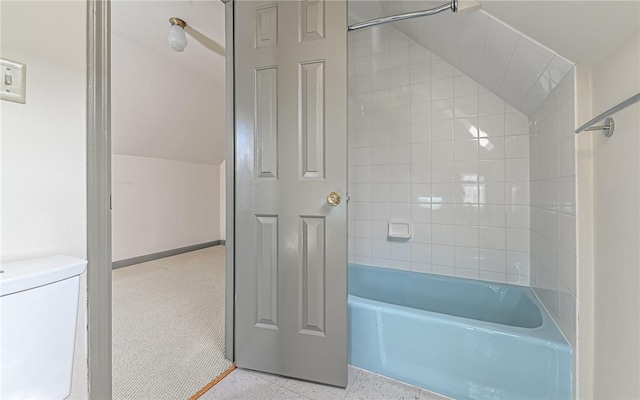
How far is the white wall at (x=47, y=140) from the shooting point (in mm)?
743

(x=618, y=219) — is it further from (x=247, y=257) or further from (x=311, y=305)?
(x=247, y=257)

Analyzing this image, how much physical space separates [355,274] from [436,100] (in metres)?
1.51

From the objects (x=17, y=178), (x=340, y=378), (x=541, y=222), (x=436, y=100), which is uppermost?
(x=436, y=100)

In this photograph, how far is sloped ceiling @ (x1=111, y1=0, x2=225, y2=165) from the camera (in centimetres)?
207

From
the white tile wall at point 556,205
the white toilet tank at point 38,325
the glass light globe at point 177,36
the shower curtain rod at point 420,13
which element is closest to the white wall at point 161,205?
the glass light globe at point 177,36

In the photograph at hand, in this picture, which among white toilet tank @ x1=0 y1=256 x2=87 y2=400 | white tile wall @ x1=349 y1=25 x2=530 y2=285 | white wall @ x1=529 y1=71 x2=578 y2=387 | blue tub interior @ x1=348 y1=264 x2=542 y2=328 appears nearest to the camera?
white toilet tank @ x1=0 y1=256 x2=87 y2=400

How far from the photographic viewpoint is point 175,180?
161 inches

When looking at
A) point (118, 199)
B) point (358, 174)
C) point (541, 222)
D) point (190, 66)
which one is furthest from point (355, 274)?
point (118, 199)

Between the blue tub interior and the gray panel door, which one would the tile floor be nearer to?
the gray panel door

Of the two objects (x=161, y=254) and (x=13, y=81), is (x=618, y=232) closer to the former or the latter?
(x=13, y=81)

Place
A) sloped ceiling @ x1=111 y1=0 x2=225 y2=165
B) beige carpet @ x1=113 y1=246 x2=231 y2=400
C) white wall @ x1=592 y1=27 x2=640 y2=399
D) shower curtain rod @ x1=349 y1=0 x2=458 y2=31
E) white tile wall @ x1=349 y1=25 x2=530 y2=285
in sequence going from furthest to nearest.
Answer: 1. sloped ceiling @ x1=111 y1=0 x2=225 y2=165
2. white tile wall @ x1=349 y1=25 x2=530 y2=285
3. beige carpet @ x1=113 y1=246 x2=231 y2=400
4. shower curtain rod @ x1=349 y1=0 x2=458 y2=31
5. white wall @ x1=592 y1=27 x2=640 y2=399

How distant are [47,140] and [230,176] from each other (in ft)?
2.55

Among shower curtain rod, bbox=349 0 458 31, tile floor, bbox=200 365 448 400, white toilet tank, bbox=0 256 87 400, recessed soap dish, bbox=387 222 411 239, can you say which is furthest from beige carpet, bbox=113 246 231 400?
shower curtain rod, bbox=349 0 458 31

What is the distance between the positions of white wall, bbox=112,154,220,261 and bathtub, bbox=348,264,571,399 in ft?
10.8
